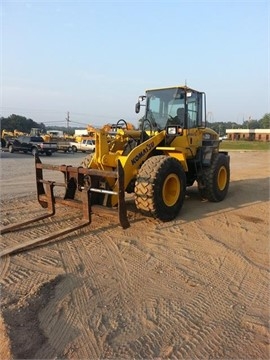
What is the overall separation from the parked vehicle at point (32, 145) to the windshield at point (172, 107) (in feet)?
68.1

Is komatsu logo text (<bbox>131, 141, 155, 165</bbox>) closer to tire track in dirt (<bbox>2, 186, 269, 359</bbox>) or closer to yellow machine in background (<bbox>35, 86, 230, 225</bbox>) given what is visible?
yellow machine in background (<bbox>35, 86, 230, 225</bbox>)

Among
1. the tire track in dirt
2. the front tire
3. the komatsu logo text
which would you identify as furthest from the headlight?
the tire track in dirt

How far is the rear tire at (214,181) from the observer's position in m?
8.40

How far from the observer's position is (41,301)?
3.65 metres

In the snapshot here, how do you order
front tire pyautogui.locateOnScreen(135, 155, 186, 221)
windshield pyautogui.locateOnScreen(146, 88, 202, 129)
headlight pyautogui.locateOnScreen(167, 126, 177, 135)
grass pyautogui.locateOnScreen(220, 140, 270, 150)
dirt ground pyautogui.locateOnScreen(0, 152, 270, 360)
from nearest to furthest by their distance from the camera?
1. dirt ground pyautogui.locateOnScreen(0, 152, 270, 360)
2. front tire pyautogui.locateOnScreen(135, 155, 186, 221)
3. headlight pyautogui.locateOnScreen(167, 126, 177, 135)
4. windshield pyautogui.locateOnScreen(146, 88, 202, 129)
5. grass pyautogui.locateOnScreen(220, 140, 270, 150)

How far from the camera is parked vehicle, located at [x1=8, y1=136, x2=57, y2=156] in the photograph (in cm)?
2771

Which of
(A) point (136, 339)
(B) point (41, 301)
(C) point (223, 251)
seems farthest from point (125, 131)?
(A) point (136, 339)

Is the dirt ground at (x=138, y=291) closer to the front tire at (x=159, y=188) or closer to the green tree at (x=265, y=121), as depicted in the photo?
the front tire at (x=159, y=188)

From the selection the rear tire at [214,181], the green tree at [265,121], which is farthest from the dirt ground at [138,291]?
the green tree at [265,121]

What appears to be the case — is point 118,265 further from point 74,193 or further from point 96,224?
point 74,193

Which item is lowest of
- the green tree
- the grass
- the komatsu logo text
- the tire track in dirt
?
the tire track in dirt

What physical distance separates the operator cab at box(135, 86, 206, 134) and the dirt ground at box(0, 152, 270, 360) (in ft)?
8.25

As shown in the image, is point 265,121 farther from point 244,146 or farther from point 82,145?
point 82,145

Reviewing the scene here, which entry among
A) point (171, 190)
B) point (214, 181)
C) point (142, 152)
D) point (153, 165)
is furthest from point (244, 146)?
point (153, 165)
